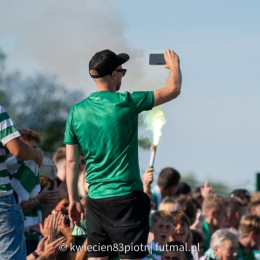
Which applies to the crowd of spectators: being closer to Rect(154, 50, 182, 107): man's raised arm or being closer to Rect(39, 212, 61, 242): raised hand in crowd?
Rect(39, 212, 61, 242): raised hand in crowd

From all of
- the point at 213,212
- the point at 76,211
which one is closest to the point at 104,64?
the point at 76,211

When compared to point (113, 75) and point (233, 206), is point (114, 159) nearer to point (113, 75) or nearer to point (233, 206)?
point (113, 75)

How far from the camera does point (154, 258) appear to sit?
8.37 m

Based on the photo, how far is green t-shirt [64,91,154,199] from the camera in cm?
608

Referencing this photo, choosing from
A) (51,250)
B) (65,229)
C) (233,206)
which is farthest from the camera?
(233,206)

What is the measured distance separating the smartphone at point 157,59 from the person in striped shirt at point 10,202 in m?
1.25

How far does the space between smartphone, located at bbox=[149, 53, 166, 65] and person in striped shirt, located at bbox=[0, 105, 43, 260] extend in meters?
1.25

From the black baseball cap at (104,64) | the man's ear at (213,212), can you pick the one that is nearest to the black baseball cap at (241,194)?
the man's ear at (213,212)

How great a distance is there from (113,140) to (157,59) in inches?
33.4

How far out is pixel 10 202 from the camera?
632 centimetres

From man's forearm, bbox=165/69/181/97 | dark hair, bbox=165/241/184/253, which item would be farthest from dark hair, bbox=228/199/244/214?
man's forearm, bbox=165/69/181/97

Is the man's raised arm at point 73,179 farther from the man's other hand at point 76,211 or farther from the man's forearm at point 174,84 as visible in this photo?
the man's forearm at point 174,84

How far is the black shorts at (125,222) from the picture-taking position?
6.02 m

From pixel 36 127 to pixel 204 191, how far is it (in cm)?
334
